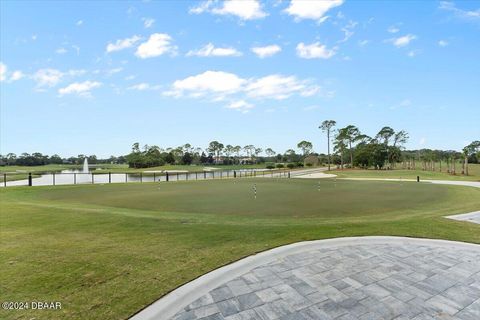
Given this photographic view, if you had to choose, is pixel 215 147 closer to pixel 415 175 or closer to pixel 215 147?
pixel 215 147

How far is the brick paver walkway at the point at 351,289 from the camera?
3.11 m

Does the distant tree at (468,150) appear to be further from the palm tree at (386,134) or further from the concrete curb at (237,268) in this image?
the concrete curb at (237,268)

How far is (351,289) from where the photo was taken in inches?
145

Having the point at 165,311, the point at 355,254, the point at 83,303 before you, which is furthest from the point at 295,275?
the point at 83,303

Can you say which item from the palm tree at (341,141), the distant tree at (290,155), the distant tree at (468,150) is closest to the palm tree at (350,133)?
the palm tree at (341,141)

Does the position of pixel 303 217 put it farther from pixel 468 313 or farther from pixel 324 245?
pixel 468 313

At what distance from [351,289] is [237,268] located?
1675mm

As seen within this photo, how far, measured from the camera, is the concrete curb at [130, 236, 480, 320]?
3127 mm

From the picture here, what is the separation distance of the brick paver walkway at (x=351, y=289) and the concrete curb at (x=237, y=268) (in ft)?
0.40

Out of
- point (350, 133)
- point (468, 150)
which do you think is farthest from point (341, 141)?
point (468, 150)

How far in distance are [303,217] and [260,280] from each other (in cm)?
556

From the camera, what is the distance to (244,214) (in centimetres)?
965

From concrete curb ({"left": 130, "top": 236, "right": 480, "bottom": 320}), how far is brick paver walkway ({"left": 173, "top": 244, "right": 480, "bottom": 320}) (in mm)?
122

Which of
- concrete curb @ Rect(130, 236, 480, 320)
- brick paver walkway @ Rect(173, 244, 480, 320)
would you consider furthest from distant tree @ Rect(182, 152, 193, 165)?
brick paver walkway @ Rect(173, 244, 480, 320)
